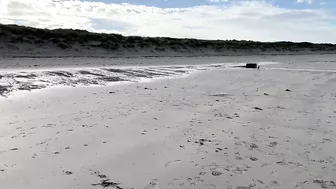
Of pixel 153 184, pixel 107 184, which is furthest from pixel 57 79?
pixel 153 184

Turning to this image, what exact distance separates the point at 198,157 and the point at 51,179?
4.93 ft

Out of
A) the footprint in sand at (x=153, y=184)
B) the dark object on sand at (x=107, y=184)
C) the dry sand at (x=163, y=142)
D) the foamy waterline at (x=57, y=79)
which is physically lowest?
the footprint in sand at (x=153, y=184)

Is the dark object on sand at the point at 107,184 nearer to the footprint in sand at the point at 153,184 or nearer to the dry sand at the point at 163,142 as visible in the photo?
the dry sand at the point at 163,142

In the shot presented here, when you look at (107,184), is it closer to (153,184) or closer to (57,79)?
(153,184)

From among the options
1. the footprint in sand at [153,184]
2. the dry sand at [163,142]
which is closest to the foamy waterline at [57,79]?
the dry sand at [163,142]

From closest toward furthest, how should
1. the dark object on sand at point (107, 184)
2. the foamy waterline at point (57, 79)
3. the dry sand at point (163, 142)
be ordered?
1. the dark object on sand at point (107, 184)
2. the dry sand at point (163, 142)
3. the foamy waterline at point (57, 79)

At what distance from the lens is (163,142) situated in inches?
165

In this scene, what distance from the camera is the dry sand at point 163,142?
3.21 metres

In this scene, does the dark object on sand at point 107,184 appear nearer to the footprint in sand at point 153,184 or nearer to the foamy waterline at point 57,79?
the footprint in sand at point 153,184

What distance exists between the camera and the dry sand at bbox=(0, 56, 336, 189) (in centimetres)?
321

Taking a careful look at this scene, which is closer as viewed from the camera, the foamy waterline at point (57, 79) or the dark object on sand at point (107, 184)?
the dark object on sand at point (107, 184)

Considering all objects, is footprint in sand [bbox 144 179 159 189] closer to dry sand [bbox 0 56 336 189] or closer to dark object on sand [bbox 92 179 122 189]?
dry sand [bbox 0 56 336 189]

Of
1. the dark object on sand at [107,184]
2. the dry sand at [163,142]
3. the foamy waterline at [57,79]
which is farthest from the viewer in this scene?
the foamy waterline at [57,79]

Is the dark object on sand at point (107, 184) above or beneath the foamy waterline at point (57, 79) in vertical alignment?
beneath
